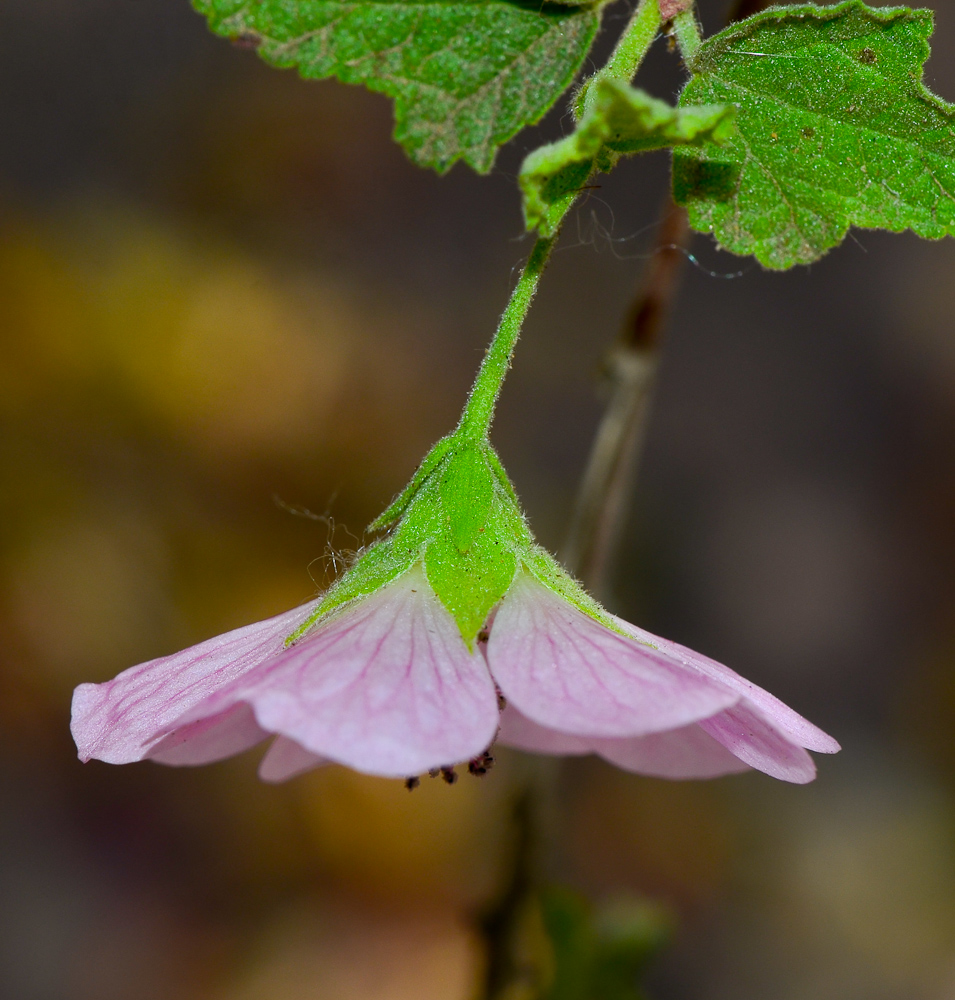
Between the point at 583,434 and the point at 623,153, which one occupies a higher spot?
the point at 623,153

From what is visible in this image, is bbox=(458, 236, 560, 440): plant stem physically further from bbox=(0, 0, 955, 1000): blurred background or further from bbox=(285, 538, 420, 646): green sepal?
bbox=(0, 0, 955, 1000): blurred background

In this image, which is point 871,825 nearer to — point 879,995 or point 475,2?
point 879,995

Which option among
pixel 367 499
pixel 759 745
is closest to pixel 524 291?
pixel 759 745

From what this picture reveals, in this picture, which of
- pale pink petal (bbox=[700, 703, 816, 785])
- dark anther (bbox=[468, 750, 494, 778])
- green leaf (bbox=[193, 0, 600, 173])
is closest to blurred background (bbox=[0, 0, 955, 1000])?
dark anther (bbox=[468, 750, 494, 778])

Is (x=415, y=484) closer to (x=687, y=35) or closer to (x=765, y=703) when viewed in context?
(x=765, y=703)

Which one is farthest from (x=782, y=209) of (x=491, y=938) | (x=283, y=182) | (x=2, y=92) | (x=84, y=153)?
(x=2, y=92)

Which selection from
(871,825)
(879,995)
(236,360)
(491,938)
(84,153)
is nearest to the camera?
(491,938)
